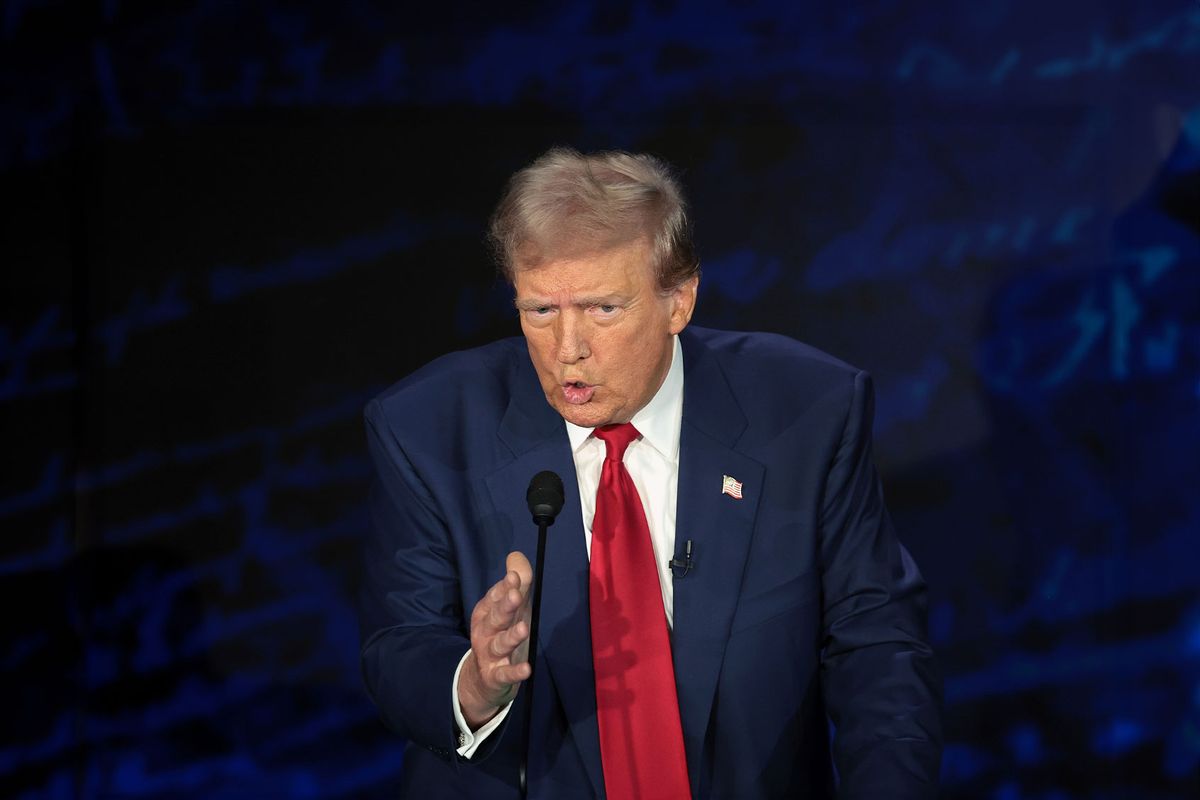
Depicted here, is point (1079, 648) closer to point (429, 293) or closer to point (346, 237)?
Result: point (429, 293)

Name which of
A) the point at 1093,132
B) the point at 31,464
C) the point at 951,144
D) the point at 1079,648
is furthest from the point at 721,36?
the point at 31,464

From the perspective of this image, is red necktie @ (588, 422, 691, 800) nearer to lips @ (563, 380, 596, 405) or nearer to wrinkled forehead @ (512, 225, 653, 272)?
lips @ (563, 380, 596, 405)

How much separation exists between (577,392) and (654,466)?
0.73ft

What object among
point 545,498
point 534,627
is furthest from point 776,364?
point 534,627

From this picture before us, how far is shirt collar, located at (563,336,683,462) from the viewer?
7.10 feet

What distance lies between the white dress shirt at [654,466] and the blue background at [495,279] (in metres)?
1.05

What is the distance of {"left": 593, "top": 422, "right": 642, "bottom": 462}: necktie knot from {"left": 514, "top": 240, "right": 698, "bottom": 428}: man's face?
0.04 metres

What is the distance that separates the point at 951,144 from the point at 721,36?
59 centimetres

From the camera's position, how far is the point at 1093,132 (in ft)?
10.3

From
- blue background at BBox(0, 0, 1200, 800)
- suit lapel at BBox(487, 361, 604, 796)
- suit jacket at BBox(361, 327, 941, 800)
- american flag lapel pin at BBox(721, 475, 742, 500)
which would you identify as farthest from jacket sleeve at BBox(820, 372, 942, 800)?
blue background at BBox(0, 0, 1200, 800)

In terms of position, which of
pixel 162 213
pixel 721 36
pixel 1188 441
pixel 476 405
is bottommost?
pixel 1188 441

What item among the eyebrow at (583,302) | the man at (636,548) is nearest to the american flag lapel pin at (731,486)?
the man at (636,548)

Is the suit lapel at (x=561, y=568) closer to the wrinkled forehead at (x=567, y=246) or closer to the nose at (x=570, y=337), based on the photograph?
the nose at (x=570, y=337)

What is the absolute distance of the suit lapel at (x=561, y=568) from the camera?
80.0 inches
